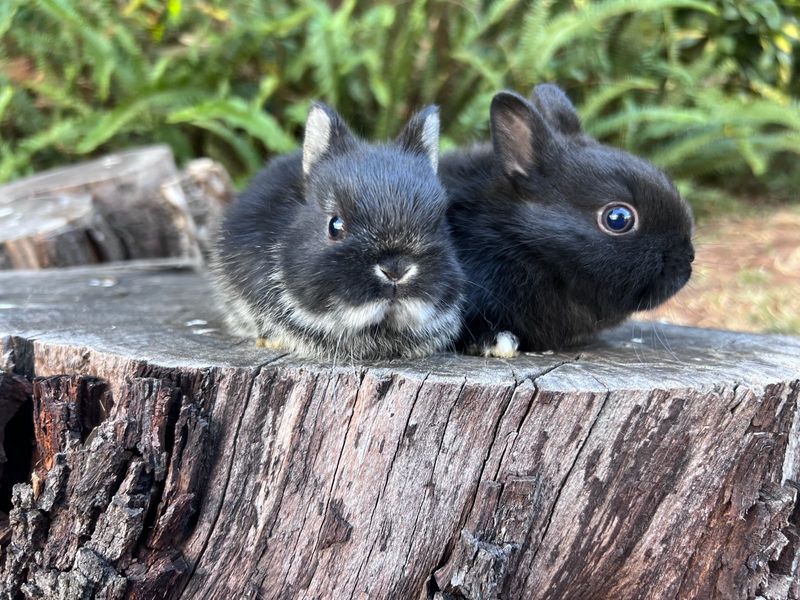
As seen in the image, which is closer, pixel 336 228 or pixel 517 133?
pixel 336 228

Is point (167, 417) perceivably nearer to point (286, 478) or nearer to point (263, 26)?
point (286, 478)

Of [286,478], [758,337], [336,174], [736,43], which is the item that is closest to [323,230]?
[336,174]

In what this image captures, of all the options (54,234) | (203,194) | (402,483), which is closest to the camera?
(402,483)

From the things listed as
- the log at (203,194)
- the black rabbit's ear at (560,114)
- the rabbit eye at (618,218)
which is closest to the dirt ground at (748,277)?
the black rabbit's ear at (560,114)

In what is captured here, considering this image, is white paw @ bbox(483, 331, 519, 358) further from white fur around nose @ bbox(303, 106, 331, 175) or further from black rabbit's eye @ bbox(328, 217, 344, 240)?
white fur around nose @ bbox(303, 106, 331, 175)

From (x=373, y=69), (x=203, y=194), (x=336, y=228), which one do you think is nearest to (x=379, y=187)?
(x=336, y=228)

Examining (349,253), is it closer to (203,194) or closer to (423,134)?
(423,134)

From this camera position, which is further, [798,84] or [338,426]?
[798,84]
